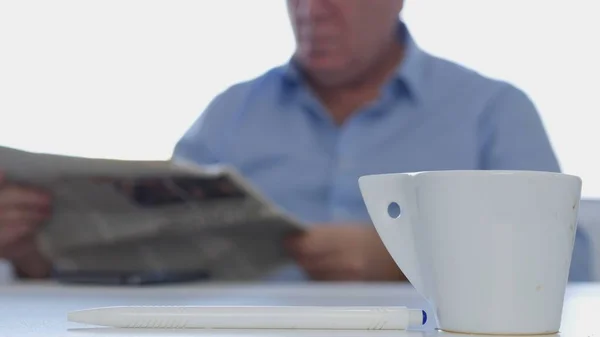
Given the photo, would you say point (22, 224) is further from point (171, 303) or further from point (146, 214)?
point (171, 303)

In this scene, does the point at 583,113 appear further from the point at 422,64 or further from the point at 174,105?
the point at 174,105

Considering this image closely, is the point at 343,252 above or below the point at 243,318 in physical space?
below

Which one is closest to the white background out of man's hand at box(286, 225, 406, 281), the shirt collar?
the shirt collar

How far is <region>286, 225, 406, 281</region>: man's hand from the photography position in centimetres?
100

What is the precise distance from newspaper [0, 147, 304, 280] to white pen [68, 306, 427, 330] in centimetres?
33

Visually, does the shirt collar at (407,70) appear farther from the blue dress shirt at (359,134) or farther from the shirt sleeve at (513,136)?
the shirt sleeve at (513,136)

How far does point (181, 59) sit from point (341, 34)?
354 mm

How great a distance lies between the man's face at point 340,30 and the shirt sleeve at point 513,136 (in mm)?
291

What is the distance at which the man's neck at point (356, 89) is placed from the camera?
1456mm

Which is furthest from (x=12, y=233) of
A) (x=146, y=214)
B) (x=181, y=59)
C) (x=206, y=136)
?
(x=181, y=59)

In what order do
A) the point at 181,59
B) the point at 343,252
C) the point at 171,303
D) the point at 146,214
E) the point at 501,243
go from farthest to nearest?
the point at 181,59 → the point at 343,252 → the point at 146,214 → the point at 171,303 → the point at 501,243

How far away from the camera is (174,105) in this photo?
1525mm

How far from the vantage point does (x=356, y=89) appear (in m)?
1.47

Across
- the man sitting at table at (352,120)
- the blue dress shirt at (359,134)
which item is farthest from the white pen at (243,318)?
the blue dress shirt at (359,134)
